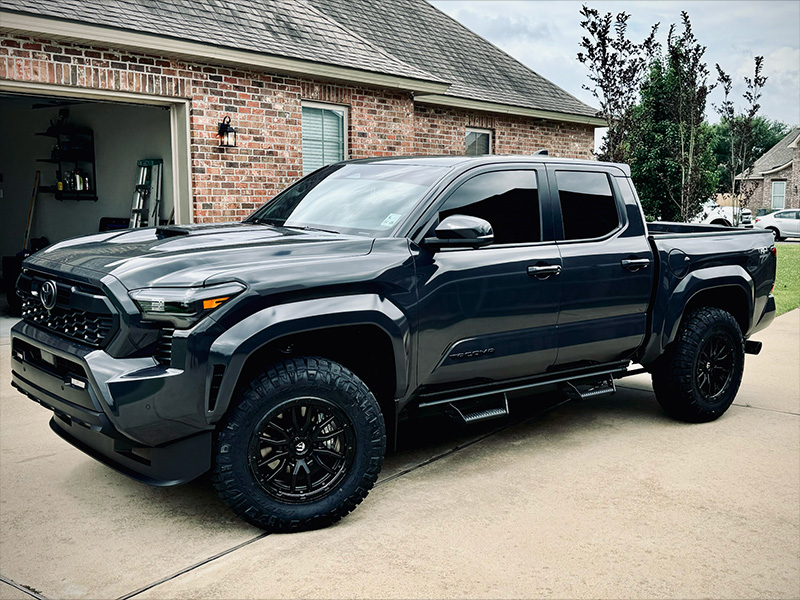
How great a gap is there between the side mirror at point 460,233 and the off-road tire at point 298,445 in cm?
91

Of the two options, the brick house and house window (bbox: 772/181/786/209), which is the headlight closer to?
the brick house

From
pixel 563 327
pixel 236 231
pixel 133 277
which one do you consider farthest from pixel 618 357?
pixel 133 277

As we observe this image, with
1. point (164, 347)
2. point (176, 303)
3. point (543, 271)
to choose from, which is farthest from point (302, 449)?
point (543, 271)

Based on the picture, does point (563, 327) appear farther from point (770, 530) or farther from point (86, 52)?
point (86, 52)

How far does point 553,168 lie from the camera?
17.4ft

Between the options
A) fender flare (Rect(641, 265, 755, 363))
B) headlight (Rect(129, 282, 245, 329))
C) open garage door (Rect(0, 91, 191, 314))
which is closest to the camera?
headlight (Rect(129, 282, 245, 329))

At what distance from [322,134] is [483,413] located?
808 cm

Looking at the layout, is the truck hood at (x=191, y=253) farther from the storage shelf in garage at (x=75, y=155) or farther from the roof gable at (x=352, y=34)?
the storage shelf in garage at (x=75, y=155)

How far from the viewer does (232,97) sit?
1061cm

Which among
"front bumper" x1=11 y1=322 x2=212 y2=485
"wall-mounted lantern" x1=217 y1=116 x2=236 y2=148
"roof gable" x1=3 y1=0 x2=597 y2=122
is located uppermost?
"roof gable" x1=3 y1=0 x2=597 y2=122

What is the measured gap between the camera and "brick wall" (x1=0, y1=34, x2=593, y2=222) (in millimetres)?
8992

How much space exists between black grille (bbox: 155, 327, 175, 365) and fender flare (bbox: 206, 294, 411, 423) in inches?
7.6

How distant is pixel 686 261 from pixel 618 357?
879mm

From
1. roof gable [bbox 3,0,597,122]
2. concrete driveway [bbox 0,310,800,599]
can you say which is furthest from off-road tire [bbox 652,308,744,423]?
roof gable [bbox 3,0,597,122]
